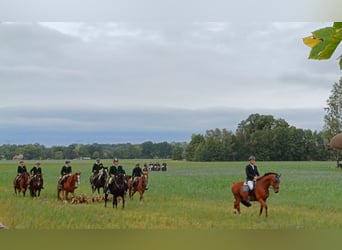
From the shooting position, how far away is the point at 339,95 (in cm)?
232

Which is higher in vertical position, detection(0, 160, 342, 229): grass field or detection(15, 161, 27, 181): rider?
detection(15, 161, 27, 181): rider

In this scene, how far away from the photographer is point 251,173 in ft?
8.14

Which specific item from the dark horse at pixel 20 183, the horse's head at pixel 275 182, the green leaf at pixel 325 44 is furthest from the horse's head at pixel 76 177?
the green leaf at pixel 325 44

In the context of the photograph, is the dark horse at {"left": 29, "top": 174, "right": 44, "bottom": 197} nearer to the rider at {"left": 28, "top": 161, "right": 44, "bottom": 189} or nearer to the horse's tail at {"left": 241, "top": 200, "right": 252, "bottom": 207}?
the rider at {"left": 28, "top": 161, "right": 44, "bottom": 189}

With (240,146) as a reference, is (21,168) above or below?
below

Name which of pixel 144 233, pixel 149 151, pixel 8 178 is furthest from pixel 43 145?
pixel 144 233

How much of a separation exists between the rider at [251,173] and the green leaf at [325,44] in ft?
6.91

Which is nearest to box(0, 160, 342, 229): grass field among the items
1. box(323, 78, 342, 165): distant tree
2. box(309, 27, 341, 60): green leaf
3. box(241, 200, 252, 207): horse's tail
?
box(241, 200, 252, 207): horse's tail

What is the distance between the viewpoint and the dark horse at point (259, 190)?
8.16ft

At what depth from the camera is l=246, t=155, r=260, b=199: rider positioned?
2.48 meters

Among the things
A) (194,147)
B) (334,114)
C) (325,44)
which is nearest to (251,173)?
(194,147)

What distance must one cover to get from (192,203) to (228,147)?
0.38 m

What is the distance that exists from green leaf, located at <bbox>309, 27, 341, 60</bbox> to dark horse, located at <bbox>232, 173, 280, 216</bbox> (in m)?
2.14

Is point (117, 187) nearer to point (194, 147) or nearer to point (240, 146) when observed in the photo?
point (194, 147)
